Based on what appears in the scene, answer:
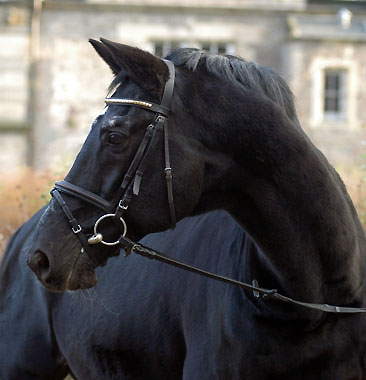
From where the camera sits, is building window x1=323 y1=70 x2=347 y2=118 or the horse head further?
building window x1=323 y1=70 x2=347 y2=118

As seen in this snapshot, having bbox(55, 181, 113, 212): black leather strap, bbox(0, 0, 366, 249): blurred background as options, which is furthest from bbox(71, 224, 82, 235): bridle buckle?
bbox(0, 0, 366, 249): blurred background

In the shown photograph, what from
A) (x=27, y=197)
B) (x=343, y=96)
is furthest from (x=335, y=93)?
(x=27, y=197)

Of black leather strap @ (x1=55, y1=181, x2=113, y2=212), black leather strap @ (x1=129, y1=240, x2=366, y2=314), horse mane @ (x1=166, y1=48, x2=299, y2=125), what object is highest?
horse mane @ (x1=166, y1=48, x2=299, y2=125)

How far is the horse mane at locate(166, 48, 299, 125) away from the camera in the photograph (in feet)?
9.68

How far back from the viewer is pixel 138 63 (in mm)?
2793

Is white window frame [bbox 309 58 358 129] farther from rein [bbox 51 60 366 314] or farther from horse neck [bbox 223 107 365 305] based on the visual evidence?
rein [bbox 51 60 366 314]

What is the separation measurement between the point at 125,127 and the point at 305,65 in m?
Result: 23.2

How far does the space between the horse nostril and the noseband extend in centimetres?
15

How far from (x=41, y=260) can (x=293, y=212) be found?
1028 mm

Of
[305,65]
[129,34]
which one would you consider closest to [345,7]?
[305,65]

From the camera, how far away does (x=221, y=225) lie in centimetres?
343

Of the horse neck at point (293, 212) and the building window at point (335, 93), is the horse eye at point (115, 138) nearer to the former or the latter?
the horse neck at point (293, 212)

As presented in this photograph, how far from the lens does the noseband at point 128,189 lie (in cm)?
277

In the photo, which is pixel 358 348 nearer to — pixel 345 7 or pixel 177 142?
pixel 177 142
